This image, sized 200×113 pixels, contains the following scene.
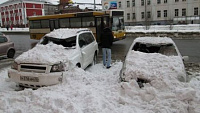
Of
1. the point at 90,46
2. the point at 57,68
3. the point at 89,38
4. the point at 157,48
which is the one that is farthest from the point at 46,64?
the point at 157,48

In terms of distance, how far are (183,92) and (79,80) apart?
2.69m

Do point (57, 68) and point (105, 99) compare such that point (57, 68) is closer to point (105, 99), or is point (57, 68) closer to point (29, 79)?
point (29, 79)

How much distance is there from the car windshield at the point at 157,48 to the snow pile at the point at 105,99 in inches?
71.3

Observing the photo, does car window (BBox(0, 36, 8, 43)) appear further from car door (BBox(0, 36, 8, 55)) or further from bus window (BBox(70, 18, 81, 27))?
bus window (BBox(70, 18, 81, 27))

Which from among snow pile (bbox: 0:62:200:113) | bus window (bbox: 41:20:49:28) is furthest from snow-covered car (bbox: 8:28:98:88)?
bus window (bbox: 41:20:49:28)

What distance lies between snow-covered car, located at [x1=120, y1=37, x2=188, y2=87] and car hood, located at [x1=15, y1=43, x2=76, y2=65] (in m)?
1.87

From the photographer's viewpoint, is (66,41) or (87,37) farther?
(87,37)

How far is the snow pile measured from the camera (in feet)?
14.0

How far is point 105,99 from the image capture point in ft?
15.5

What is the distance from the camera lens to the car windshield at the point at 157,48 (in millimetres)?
6634

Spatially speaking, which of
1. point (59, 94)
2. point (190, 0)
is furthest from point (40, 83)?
point (190, 0)

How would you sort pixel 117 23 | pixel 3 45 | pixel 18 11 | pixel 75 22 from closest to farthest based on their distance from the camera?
pixel 3 45, pixel 75 22, pixel 117 23, pixel 18 11

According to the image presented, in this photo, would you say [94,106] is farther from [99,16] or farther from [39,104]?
[99,16]

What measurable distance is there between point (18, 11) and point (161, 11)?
53.7 m
